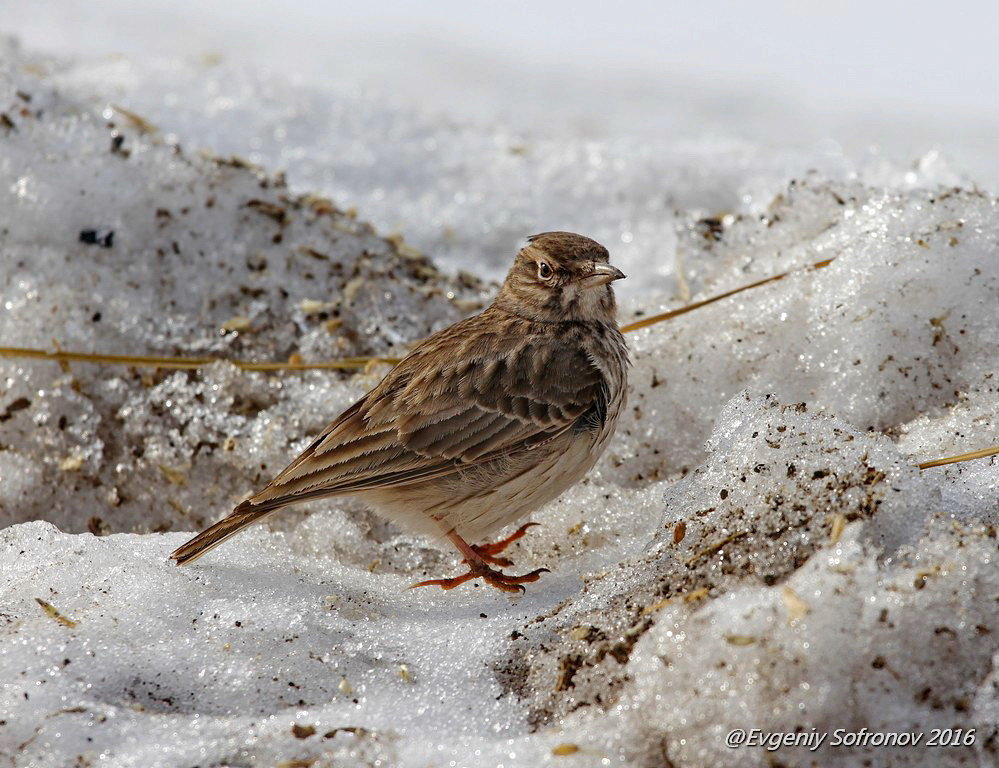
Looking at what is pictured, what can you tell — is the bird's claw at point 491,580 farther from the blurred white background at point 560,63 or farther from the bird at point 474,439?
the blurred white background at point 560,63

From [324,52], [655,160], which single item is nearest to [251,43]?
[324,52]

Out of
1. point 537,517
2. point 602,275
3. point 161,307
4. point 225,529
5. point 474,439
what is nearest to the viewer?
point 225,529

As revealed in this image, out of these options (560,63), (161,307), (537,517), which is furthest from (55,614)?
(560,63)

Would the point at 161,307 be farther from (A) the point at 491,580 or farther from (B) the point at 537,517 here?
(A) the point at 491,580

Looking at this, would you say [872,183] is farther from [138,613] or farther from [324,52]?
[324,52]

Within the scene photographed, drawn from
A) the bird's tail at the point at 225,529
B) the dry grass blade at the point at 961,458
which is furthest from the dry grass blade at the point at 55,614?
the dry grass blade at the point at 961,458
